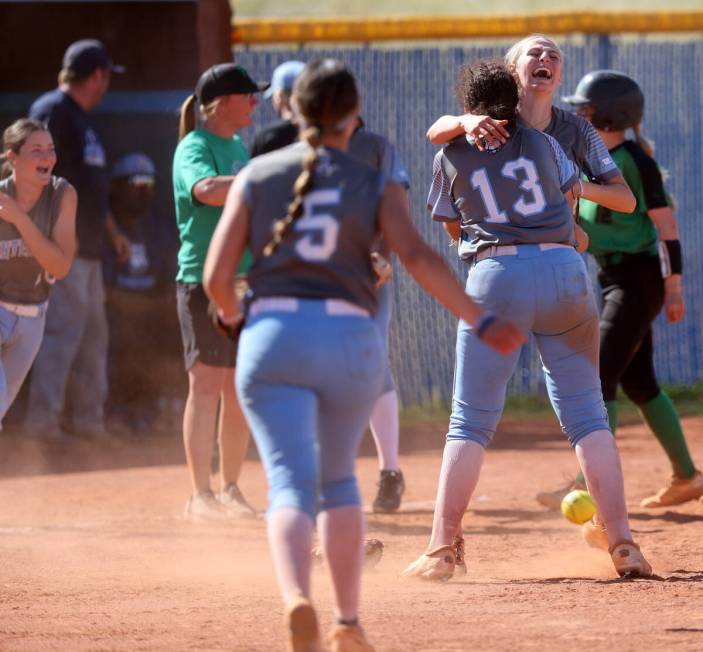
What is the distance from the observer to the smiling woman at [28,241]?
20.7 ft

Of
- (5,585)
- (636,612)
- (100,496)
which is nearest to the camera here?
(636,612)

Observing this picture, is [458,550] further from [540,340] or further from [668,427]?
[668,427]

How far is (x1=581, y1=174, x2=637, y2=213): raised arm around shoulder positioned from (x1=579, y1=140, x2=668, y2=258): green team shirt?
1175 mm

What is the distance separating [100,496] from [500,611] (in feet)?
12.2

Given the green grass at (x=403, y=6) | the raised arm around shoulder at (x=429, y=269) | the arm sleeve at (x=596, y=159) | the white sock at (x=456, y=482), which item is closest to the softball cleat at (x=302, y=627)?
the raised arm around shoulder at (x=429, y=269)

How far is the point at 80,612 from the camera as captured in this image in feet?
15.9

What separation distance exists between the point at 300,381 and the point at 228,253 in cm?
41

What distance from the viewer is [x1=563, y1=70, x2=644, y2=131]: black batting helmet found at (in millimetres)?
6562

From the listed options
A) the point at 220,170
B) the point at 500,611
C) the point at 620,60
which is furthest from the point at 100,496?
the point at 620,60

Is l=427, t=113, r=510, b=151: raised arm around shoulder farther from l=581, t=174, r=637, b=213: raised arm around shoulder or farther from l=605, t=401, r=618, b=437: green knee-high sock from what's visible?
l=605, t=401, r=618, b=437: green knee-high sock

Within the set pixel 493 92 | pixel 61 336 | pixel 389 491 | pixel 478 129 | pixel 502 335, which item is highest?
pixel 493 92

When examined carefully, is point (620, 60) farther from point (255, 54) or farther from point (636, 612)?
point (636, 612)

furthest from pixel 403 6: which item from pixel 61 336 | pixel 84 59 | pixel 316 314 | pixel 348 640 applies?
pixel 348 640

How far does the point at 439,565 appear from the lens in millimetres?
5215
